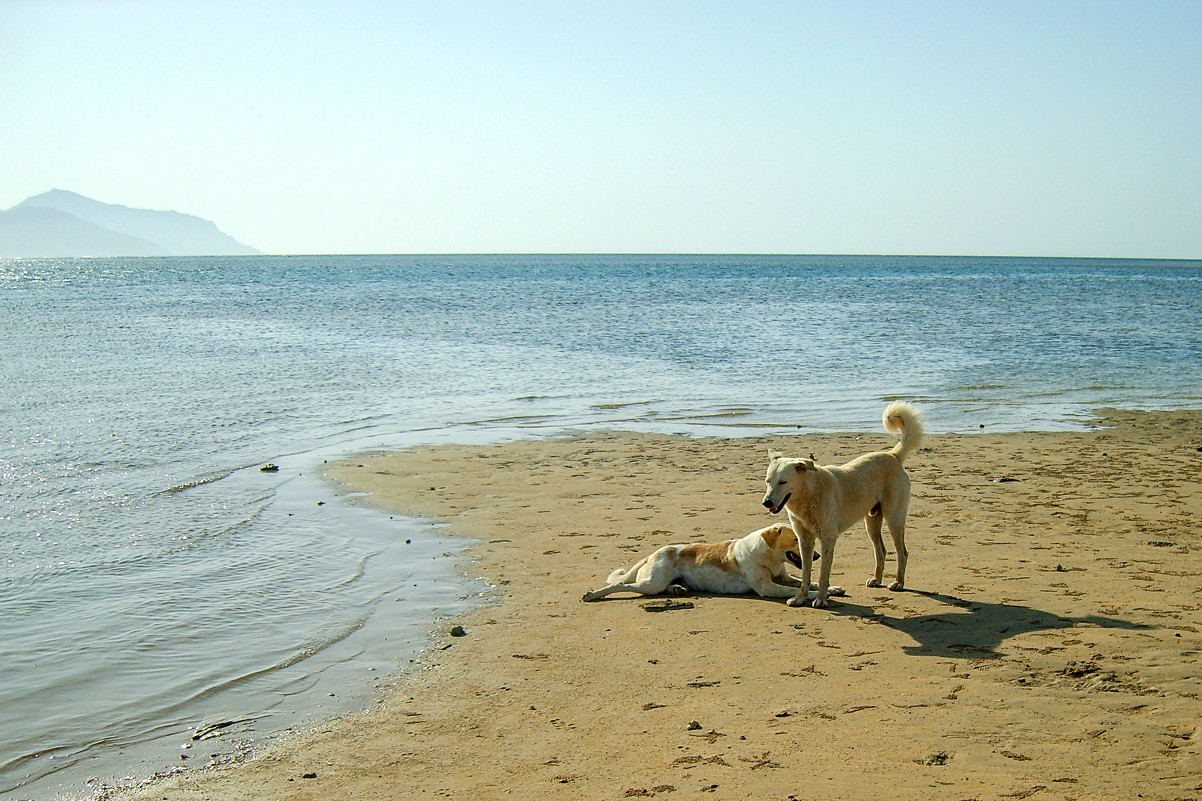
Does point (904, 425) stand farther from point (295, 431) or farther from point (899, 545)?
point (295, 431)

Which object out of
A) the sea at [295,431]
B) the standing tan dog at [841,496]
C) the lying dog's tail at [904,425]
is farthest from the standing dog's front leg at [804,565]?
the sea at [295,431]

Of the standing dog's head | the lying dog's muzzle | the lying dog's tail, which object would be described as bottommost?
the lying dog's muzzle

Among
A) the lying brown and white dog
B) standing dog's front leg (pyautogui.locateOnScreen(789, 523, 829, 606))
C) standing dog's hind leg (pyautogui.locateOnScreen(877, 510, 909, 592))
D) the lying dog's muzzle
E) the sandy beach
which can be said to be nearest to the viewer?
the sandy beach

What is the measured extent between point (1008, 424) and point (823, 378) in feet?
21.3

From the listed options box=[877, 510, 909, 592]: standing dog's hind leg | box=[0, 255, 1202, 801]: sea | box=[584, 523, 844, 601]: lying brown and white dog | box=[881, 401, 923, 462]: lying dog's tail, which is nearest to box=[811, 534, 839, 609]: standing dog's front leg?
box=[584, 523, 844, 601]: lying brown and white dog

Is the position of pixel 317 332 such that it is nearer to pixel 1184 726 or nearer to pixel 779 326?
pixel 779 326

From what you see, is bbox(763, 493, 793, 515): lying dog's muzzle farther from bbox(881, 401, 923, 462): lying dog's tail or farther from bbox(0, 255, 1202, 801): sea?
bbox(0, 255, 1202, 801): sea

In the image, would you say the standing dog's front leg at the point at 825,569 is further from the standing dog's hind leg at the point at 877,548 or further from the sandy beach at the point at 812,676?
the standing dog's hind leg at the point at 877,548

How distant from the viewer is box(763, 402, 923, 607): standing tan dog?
22.0ft

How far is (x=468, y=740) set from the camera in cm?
493

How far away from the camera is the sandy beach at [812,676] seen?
14.1 feet

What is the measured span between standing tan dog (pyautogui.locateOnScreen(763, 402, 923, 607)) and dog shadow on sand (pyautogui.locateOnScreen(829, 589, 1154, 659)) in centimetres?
51

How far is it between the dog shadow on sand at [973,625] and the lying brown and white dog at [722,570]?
0.75 metres

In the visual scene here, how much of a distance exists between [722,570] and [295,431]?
976 cm
